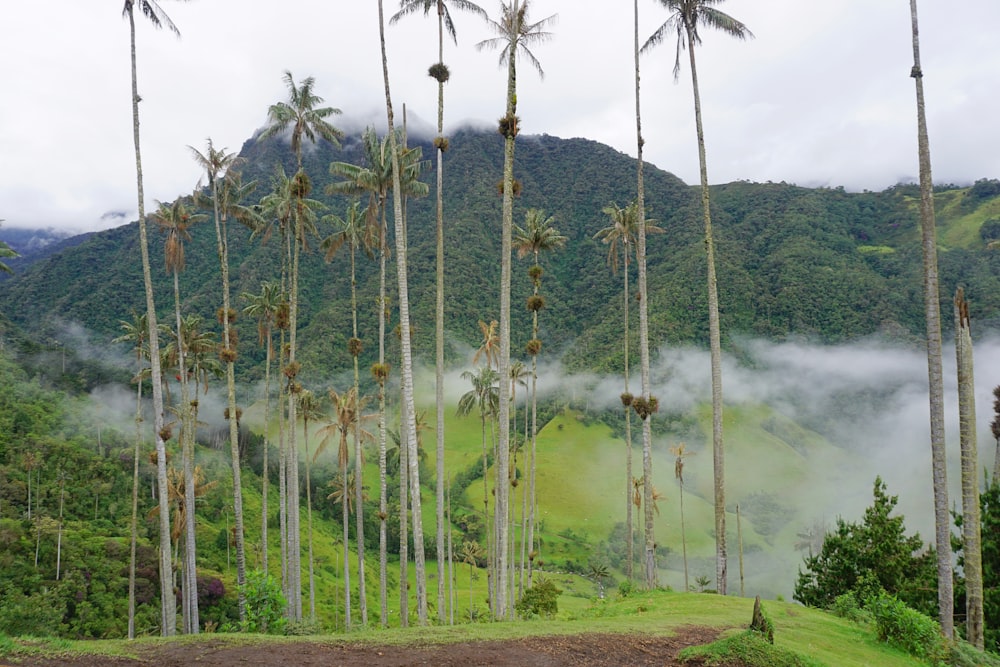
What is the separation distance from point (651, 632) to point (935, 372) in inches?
504

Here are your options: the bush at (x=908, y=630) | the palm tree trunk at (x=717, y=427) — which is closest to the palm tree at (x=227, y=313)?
the palm tree trunk at (x=717, y=427)

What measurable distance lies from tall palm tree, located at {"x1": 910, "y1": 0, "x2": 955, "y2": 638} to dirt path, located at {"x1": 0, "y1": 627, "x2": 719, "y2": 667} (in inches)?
425

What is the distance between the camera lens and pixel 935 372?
1839cm

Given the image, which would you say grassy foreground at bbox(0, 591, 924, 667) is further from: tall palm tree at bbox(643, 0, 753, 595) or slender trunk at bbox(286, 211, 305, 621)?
slender trunk at bbox(286, 211, 305, 621)

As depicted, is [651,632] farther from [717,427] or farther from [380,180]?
[380,180]

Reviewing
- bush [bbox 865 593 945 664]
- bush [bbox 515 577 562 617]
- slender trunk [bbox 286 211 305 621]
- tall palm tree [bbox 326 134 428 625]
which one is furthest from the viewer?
slender trunk [bbox 286 211 305 621]

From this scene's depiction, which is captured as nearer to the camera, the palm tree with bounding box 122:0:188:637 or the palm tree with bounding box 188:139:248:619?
the palm tree with bounding box 122:0:188:637

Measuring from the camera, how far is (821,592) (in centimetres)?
2847

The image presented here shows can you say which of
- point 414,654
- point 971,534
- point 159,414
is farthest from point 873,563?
point 159,414

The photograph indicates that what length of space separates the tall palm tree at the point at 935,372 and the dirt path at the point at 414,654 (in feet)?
35.4

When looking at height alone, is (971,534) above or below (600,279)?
below

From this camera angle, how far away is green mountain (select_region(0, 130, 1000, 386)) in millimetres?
120562

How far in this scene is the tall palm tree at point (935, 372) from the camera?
1817 cm

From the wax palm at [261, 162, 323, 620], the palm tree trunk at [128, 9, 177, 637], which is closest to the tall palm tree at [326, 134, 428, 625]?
the wax palm at [261, 162, 323, 620]
